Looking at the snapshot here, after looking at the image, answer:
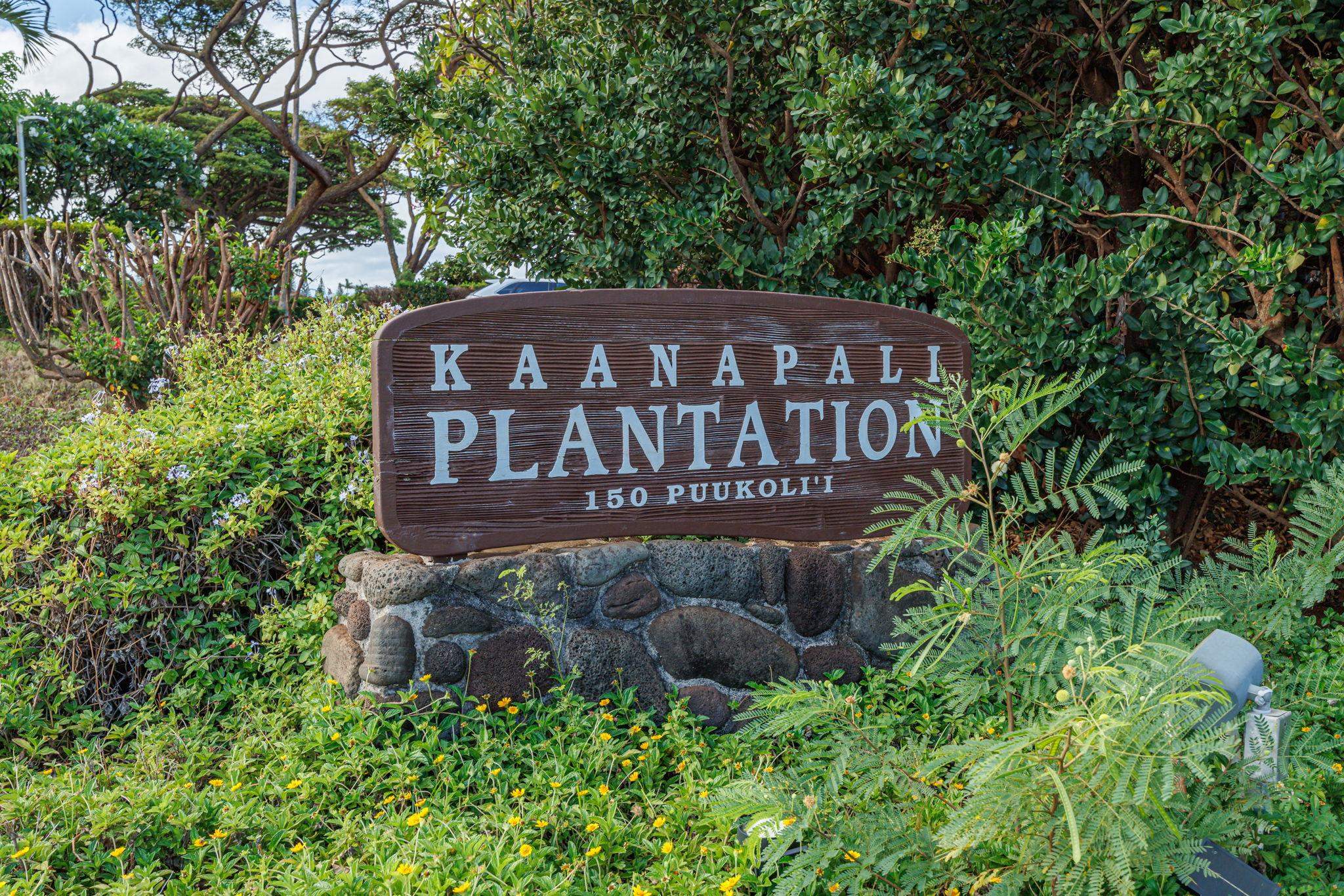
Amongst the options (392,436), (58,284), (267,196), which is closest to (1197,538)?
(392,436)

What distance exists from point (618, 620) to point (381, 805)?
3.00 feet

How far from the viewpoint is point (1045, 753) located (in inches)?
60.4

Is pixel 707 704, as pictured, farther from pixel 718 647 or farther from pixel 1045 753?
pixel 1045 753

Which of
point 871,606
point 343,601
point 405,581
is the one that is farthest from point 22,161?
point 871,606

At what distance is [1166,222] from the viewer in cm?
381

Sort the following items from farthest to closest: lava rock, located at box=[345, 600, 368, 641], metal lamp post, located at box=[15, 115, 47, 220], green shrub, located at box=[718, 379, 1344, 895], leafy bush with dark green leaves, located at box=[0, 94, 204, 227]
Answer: leafy bush with dark green leaves, located at box=[0, 94, 204, 227]
metal lamp post, located at box=[15, 115, 47, 220]
lava rock, located at box=[345, 600, 368, 641]
green shrub, located at box=[718, 379, 1344, 895]

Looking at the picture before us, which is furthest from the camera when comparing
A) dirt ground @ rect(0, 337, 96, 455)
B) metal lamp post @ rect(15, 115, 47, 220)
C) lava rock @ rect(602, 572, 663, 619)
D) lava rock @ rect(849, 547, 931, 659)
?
metal lamp post @ rect(15, 115, 47, 220)

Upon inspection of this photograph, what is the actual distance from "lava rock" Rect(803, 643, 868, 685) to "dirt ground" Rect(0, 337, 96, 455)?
5.31m

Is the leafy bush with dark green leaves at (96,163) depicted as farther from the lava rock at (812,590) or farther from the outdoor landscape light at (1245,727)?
the outdoor landscape light at (1245,727)

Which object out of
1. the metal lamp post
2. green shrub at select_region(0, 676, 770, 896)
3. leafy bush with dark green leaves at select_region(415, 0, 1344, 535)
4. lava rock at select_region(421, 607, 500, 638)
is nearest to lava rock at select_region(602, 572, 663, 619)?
green shrub at select_region(0, 676, 770, 896)

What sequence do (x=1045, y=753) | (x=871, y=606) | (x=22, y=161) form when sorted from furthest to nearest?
1. (x=22, y=161)
2. (x=871, y=606)
3. (x=1045, y=753)

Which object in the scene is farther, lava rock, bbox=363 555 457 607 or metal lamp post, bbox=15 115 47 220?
metal lamp post, bbox=15 115 47 220

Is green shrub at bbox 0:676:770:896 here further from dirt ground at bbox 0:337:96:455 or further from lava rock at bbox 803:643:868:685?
dirt ground at bbox 0:337:96:455

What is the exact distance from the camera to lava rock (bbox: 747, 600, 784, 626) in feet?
10.5
